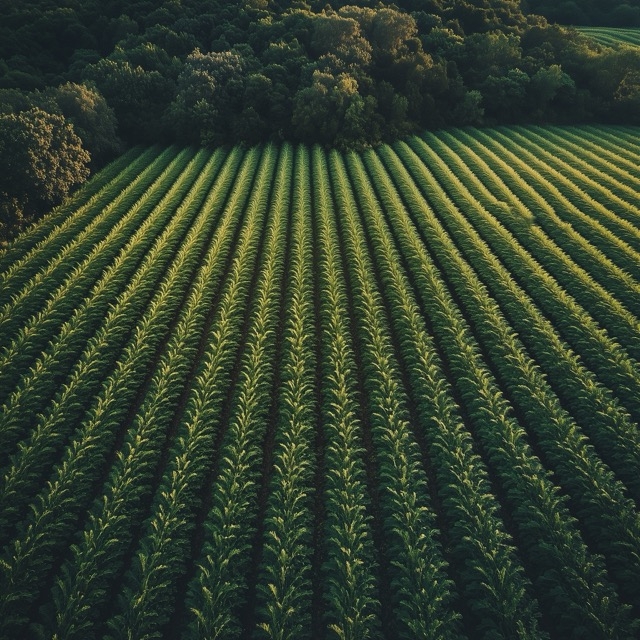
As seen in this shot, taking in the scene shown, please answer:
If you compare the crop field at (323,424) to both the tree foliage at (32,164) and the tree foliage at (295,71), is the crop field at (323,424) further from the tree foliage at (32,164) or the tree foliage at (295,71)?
the tree foliage at (295,71)

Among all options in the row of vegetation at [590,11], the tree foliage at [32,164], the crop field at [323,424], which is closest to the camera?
the crop field at [323,424]

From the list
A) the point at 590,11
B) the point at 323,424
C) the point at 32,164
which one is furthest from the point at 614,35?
the point at 323,424

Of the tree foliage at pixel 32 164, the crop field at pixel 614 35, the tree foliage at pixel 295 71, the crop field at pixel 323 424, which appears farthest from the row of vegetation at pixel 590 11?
the tree foliage at pixel 32 164

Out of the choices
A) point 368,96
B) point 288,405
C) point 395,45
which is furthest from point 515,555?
point 395,45

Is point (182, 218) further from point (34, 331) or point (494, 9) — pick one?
point (494, 9)

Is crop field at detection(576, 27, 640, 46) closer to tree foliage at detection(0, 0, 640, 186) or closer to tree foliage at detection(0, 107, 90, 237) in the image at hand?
tree foliage at detection(0, 0, 640, 186)

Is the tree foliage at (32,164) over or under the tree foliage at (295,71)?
under
